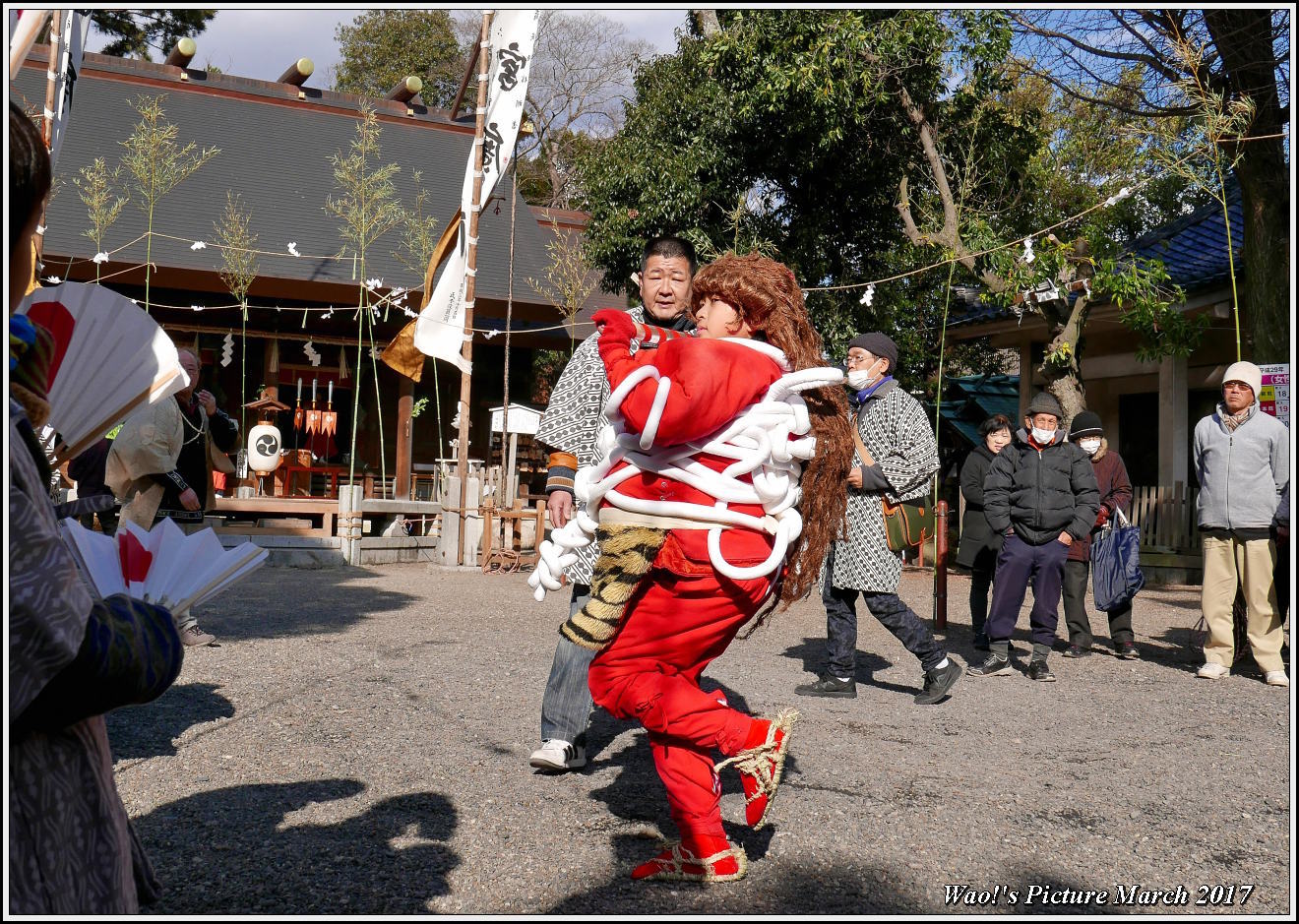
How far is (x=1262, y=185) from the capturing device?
945 cm

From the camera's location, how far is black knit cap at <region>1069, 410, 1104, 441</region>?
7.34 metres

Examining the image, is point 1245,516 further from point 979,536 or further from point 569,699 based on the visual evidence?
point 569,699

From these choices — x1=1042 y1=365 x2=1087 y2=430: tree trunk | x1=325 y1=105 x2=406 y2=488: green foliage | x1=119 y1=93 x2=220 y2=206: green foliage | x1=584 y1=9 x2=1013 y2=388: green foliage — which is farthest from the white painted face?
x1=119 y1=93 x2=220 y2=206: green foliage

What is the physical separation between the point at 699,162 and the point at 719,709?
11.4 meters

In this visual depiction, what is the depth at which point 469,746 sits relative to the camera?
3848 mm

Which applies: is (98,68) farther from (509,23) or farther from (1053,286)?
(1053,286)

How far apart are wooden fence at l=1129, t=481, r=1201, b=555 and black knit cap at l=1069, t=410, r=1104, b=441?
19.4ft

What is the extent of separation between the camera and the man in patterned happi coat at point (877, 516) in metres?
4.72

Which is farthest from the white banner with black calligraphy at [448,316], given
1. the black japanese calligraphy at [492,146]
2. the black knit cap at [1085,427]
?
the black knit cap at [1085,427]

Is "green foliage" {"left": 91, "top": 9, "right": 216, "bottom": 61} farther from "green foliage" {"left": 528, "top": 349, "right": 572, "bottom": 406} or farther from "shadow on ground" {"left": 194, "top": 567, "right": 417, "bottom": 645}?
"shadow on ground" {"left": 194, "top": 567, "right": 417, "bottom": 645}

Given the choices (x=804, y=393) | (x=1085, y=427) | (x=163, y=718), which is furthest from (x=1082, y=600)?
(x=163, y=718)

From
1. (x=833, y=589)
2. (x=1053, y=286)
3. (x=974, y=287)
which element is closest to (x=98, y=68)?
(x=974, y=287)

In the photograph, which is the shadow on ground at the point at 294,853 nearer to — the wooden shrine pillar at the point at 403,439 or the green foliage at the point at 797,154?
the green foliage at the point at 797,154

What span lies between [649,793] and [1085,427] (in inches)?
206
